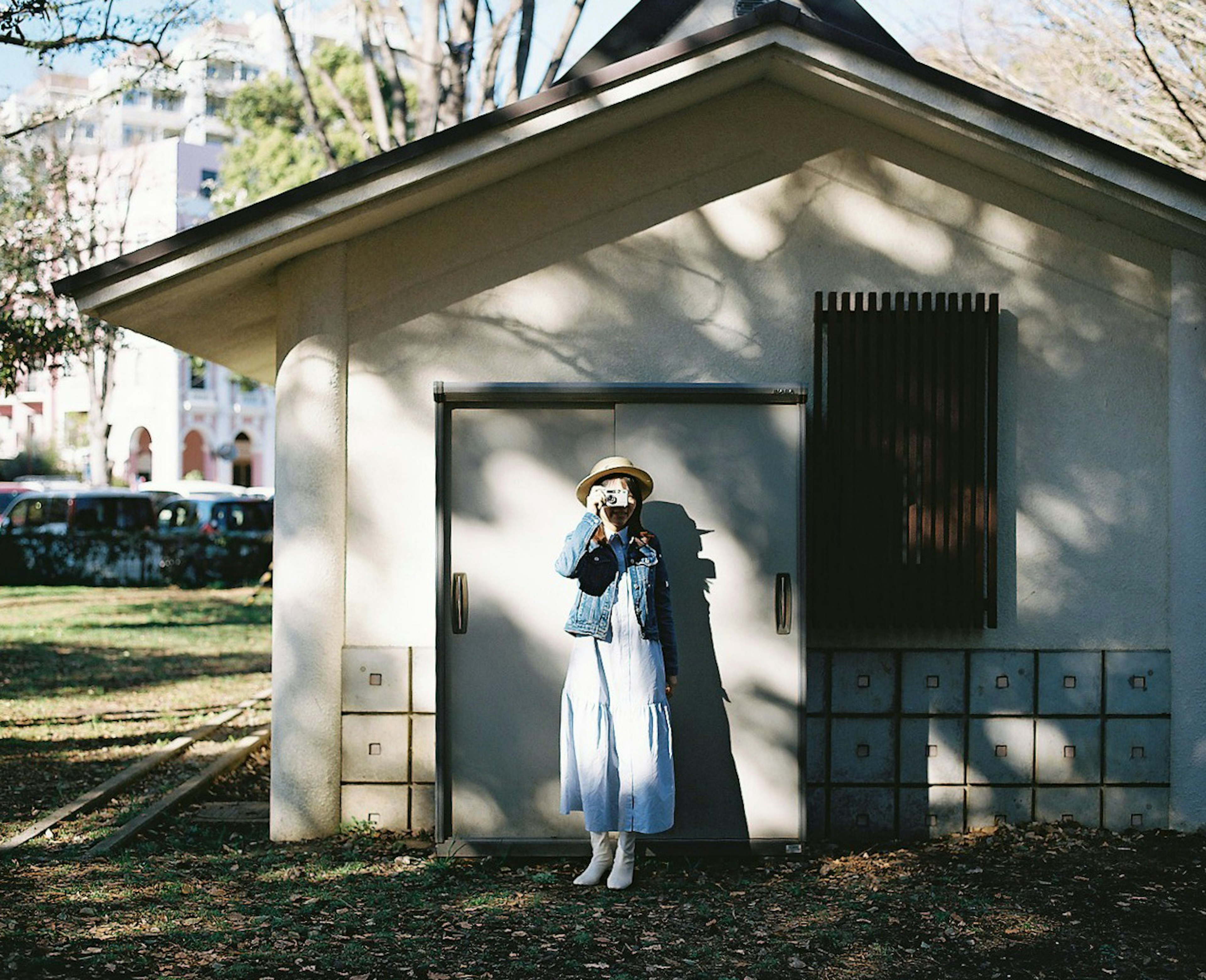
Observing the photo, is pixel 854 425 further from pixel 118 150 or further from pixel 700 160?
pixel 118 150

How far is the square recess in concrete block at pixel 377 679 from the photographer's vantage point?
24.8ft

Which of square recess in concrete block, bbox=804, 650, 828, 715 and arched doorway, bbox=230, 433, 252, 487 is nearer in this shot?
square recess in concrete block, bbox=804, 650, 828, 715

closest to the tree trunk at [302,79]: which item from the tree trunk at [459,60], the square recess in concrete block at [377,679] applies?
the tree trunk at [459,60]

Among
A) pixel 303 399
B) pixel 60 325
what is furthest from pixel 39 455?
pixel 303 399

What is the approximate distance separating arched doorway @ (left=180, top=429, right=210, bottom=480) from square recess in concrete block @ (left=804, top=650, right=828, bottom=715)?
1989 inches

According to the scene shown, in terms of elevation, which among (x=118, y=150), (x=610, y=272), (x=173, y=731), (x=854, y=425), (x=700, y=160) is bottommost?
(x=173, y=731)

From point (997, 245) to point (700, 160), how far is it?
1.73 metres

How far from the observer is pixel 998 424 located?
25.2ft

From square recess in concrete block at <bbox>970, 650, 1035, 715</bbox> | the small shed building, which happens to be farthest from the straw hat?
square recess in concrete block at <bbox>970, 650, 1035, 715</bbox>

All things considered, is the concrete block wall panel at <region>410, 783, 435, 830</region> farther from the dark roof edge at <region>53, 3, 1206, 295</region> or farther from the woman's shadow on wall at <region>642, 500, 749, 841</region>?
the dark roof edge at <region>53, 3, 1206, 295</region>

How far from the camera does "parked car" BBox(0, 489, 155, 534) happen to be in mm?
30062

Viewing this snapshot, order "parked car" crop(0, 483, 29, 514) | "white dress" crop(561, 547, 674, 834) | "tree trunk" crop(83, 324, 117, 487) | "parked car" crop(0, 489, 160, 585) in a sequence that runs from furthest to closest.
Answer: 1. "tree trunk" crop(83, 324, 117, 487)
2. "parked car" crop(0, 483, 29, 514)
3. "parked car" crop(0, 489, 160, 585)
4. "white dress" crop(561, 547, 674, 834)

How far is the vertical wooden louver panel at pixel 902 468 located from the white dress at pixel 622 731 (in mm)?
1323

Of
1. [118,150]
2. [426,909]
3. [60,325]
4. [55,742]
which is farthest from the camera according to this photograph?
[118,150]
